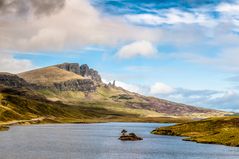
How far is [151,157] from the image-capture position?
128375mm

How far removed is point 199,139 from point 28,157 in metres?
94.2

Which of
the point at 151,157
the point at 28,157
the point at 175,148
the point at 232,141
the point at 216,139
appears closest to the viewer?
the point at 28,157

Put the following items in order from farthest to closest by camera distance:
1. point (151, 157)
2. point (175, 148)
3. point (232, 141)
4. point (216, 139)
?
point (216, 139), point (232, 141), point (175, 148), point (151, 157)

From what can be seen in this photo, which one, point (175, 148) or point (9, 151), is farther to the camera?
point (175, 148)

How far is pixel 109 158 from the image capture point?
409ft

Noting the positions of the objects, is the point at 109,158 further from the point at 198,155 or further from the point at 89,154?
the point at 198,155

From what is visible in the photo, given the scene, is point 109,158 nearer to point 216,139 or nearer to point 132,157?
point 132,157

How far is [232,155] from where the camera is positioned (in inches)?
5217

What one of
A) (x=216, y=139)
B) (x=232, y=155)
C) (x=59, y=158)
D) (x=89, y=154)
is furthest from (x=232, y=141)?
(x=59, y=158)

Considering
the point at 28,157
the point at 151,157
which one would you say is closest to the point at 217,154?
the point at 151,157

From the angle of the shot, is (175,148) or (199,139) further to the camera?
(199,139)

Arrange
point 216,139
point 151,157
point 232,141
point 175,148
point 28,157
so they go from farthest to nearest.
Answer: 1. point 216,139
2. point 232,141
3. point 175,148
4. point 151,157
5. point 28,157

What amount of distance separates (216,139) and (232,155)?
50.9 meters

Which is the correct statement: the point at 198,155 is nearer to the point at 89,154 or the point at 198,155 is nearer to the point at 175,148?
the point at 175,148
